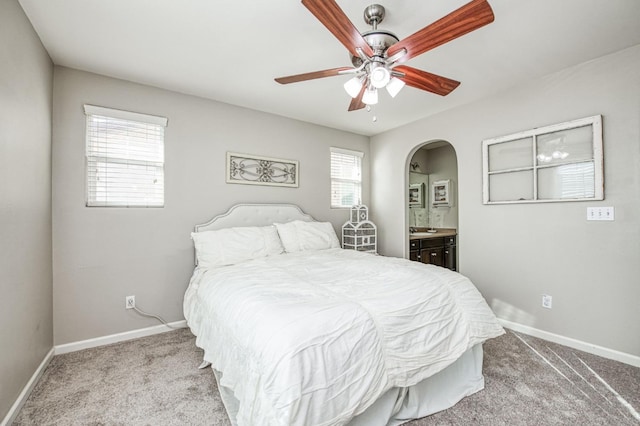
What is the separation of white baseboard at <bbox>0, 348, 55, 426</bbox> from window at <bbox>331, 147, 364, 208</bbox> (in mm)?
3321

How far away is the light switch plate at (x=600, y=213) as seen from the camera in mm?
2324

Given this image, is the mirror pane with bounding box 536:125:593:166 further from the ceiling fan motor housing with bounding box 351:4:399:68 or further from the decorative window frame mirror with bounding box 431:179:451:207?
the decorative window frame mirror with bounding box 431:179:451:207

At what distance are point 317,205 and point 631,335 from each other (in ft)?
10.8

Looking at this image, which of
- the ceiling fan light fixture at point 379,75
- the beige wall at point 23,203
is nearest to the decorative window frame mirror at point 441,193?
the ceiling fan light fixture at point 379,75

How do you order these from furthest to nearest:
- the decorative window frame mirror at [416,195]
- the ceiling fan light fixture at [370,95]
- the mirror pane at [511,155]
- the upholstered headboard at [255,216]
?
the decorative window frame mirror at [416,195] → the upholstered headboard at [255,216] → the mirror pane at [511,155] → the ceiling fan light fixture at [370,95]

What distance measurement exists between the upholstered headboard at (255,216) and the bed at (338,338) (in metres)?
0.73

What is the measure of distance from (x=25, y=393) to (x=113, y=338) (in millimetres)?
826

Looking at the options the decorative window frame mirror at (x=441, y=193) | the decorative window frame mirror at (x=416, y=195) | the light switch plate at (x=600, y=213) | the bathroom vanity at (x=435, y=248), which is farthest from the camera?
the decorative window frame mirror at (x=416, y=195)

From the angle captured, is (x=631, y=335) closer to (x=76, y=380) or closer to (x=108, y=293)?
(x=76, y=380)

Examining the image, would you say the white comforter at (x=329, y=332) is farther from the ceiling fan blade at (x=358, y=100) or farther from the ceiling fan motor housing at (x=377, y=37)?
the ceiling fan motor housing at (x=377, y=37)

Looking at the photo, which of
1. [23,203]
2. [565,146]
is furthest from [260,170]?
[565,146]

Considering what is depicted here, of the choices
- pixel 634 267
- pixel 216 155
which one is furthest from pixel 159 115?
→ pixel 634 267

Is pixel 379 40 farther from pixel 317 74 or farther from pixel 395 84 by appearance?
pixel 317 74

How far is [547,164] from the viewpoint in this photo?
2.68 m
